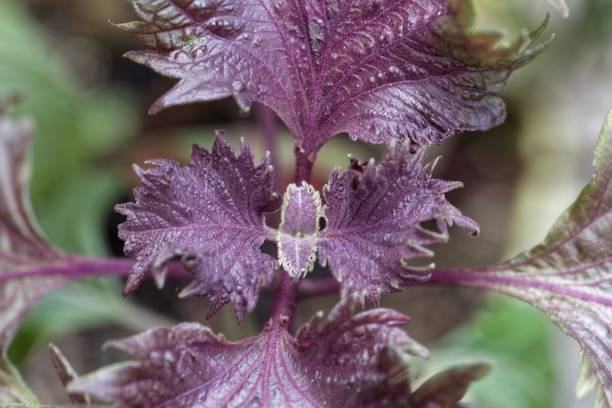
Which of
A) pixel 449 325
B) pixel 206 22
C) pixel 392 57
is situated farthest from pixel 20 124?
pixel 449 325

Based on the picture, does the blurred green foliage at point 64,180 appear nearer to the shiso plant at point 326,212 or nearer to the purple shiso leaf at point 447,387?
the shiso plant at point 326,212

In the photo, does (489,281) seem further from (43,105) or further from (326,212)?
(43,105)

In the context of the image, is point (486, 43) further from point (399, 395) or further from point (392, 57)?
point (399, 395)

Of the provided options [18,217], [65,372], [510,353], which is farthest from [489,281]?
[510,353]

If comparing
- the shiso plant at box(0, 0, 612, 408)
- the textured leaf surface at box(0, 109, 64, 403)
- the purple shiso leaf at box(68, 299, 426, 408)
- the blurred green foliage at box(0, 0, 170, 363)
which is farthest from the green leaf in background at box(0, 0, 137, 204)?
the purple shiso leaf at box(68, 299, 426, 408)

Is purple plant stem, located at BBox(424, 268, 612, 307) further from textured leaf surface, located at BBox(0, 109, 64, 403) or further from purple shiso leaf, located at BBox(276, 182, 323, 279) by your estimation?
textured leaf surface, located at BBox(0, 109, 64, 403)

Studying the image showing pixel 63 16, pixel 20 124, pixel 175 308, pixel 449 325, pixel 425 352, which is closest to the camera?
pixel 425 352
